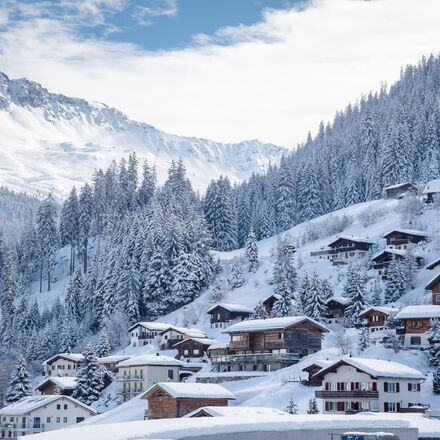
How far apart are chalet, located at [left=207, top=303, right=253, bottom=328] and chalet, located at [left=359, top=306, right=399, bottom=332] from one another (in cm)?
2141

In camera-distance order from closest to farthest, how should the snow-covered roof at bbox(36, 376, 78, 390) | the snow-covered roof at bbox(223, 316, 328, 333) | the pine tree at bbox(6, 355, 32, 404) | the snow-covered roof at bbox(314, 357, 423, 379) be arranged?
the snow-covered roof at bbox(314, 357, 423, 379)
the snow-covered roof at bbox(223, 316, 328, 333)
the snow-covered roof at bbox(36, 376, 78, 390)
the pine tree at bbox(6, 355, 32, 404)

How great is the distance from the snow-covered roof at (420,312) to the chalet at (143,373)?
88.4 ft

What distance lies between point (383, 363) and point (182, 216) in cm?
8714

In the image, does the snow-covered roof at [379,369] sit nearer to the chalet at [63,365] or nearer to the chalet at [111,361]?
the chalet at [111,361]

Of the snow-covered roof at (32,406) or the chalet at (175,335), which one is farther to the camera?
the chalet at (175,335)

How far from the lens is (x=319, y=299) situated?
349 ft

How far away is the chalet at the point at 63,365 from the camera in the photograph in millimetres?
120062

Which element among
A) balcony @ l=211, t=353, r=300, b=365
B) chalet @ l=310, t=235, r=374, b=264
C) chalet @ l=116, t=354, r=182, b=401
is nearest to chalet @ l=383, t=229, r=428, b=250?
chalet @ l=310, t=235, r=374, b=264

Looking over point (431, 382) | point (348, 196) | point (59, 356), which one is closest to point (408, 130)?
point (348, 196)

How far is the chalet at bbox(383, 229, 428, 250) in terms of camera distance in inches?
4872

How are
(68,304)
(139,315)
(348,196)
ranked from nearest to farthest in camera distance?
(139,315)
(68,304)
(348,196)

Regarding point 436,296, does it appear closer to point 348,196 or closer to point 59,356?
point 59,356

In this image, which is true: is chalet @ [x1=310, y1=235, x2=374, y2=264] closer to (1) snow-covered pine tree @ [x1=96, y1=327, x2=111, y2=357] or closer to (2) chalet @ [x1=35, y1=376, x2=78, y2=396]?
(1) snow-covered pine tree @ [x1=96, y1=327, x2=111, y2=357]

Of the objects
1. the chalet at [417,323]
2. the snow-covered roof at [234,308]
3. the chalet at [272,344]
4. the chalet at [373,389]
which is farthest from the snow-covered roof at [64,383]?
the chalet at [373,389]
